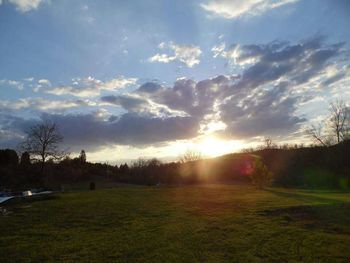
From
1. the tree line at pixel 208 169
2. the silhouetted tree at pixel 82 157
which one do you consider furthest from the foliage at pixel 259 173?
the silhouetted tree at pixel 82 157

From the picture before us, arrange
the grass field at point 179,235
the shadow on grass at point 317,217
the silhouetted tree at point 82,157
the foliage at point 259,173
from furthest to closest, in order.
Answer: the silhouetted tree at point 82,157, the foliage at point 259,173, the shadow on grass at point 317,217, the grass field at point 179,235

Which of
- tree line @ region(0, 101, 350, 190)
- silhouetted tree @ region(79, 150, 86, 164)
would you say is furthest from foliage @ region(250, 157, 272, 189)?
silhouetted tree @ region(79, 150, 86, 164)

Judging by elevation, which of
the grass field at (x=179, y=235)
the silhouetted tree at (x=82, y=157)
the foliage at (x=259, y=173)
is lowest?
the grass field at (x=179, y=235)

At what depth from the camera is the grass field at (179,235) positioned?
10.9 m

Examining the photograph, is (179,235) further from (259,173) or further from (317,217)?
(259,173)

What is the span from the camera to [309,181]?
70.2 meters

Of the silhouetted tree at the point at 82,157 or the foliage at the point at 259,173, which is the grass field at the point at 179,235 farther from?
the silhouetted tree at the point at 82,157

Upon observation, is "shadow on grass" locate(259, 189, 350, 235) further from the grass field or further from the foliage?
the foliage

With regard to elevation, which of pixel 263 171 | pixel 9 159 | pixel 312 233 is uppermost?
pixel 9 159

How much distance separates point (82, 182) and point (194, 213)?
162ft

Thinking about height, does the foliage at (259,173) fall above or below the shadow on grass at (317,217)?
above

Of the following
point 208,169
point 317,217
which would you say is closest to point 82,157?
point 208,169

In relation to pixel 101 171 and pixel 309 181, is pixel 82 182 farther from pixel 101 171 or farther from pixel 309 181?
pixel 309 181

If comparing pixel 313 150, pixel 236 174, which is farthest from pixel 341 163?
pixel 236 174
